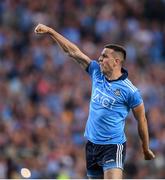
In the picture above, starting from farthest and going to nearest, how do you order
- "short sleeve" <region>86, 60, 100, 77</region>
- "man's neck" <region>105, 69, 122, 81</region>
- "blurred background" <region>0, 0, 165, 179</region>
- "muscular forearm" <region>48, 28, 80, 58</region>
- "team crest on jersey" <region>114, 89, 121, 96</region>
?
1. "blurred background" <region>0, 0, 165, 179</region>
2. "muscular forearm" <region>48, 28, 80, 58</region>
3. "short sleeve" <region>86, 60, 100, 77</region>
4. "man's neck" <region>105, 69, 122, 81</region>
5. "team crest on jersey" <region>114, 89, 121, 96</region>

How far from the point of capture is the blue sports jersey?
11656 mm

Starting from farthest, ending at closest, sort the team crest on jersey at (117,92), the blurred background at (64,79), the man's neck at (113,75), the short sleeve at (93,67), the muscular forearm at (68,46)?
the blurred background at (64,79)
the muscular forearm at (68,46)
the short sleeve at (93,67)
the man's neck at (113,75)
the team crest on jersey at (117,92)

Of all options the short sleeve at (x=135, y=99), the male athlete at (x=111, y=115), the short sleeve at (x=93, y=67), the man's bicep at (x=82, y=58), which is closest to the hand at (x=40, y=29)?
the male athlete at (x=111, y=115)

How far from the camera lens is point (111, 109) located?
11.7 m

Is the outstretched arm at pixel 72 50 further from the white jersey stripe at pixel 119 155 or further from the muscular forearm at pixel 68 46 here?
the white jersey stripe at pixel 119 155

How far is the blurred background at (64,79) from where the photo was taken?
1747 centimetres

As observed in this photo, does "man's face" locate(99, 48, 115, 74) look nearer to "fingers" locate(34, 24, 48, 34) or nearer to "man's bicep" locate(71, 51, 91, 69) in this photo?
"man's bicep" locate(71, 51, 91, 69)

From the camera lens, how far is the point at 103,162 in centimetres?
1170

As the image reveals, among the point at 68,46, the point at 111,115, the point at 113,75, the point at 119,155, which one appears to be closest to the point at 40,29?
the point at 68,46

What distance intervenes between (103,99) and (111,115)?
0.21 meters

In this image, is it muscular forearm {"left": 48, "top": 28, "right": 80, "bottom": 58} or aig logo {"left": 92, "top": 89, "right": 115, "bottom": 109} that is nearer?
aig logo {"left": 92, "top": 89, "right": 115, "bottom": 109}

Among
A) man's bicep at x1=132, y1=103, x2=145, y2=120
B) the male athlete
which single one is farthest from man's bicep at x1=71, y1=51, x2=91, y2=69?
man's bicep at x1=132, y1=103, x2=145, y2=120

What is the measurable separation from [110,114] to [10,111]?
7.40 m

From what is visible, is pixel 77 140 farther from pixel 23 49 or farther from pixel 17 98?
pixel 23 49
